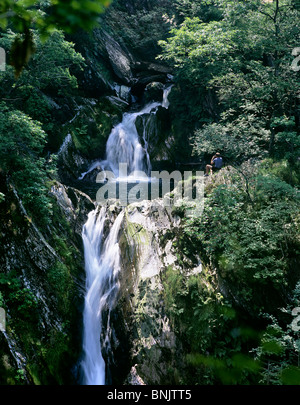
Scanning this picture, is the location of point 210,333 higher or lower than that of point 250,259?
lower

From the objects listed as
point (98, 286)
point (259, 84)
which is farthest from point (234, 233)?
point (259, 84)

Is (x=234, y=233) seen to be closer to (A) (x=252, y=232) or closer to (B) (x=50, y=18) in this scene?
(A) (x=252, y=232)

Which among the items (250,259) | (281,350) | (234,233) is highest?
(234,233)

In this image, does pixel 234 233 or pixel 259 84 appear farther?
pixel 259 84

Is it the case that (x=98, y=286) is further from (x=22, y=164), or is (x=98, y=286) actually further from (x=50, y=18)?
(x=50, y=18)

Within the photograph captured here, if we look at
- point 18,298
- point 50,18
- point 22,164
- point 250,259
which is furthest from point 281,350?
point 22,164

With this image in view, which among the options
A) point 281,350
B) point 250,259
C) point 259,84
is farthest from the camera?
point 259,84

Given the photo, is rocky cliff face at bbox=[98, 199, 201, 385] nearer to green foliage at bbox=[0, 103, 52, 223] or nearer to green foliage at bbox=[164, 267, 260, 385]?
green foliage at bbox=[164, 267, 260, 385]

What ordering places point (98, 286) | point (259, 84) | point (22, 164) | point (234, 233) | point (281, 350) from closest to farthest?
point (281, 350)
point (234, 233)
point (22, 164)
point (98, 286)
point (259, 84)

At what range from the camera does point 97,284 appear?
8.73 metres

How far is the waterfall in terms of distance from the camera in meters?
7.49

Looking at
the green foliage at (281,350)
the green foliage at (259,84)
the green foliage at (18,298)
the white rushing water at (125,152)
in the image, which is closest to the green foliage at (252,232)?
the green foliage at (281,350)

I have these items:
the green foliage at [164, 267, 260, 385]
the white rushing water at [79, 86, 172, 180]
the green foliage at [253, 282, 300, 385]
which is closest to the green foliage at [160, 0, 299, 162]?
the green foliage at [164, 267, 260, 385]

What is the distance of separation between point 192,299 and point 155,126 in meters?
12.0
